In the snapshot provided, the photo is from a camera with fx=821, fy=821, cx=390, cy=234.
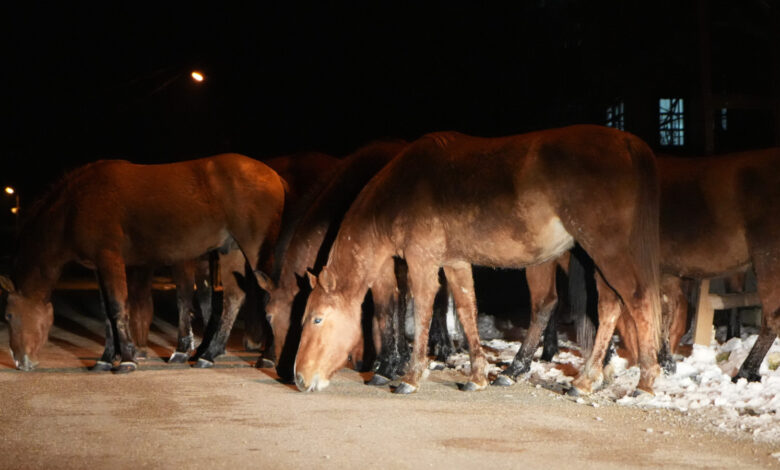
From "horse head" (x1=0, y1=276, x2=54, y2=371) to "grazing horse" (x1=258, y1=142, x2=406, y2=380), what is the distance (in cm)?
307

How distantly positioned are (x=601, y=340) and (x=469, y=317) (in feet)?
4.54

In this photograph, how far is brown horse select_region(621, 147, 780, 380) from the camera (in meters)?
7.92

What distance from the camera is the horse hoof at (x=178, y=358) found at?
10555 millimetres

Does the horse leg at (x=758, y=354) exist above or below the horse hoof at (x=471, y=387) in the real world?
above

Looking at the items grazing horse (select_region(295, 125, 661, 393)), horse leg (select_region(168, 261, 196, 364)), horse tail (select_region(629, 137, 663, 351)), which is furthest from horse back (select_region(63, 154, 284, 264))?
horse tail (select_region(629, 137, 663, 351))

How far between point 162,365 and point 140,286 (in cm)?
179

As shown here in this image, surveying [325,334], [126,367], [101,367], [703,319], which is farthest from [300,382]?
[703,319]

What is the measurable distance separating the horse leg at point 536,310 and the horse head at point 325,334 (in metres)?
1.85

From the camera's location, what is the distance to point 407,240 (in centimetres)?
839

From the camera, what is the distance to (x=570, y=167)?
7.45 metres

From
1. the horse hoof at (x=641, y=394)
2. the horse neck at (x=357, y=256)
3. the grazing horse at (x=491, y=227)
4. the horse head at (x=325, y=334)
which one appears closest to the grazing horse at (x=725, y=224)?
the horse hoof at (x=641, y=394)

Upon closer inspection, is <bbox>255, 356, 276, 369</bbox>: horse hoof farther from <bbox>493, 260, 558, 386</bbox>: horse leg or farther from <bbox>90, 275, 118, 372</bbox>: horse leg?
<bbox>493, 260, 558, 386</bbox>: horse leg

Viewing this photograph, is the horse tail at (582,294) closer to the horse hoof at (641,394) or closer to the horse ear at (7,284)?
the horse hoof at (641,394)

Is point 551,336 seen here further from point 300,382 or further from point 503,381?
point 300,382
